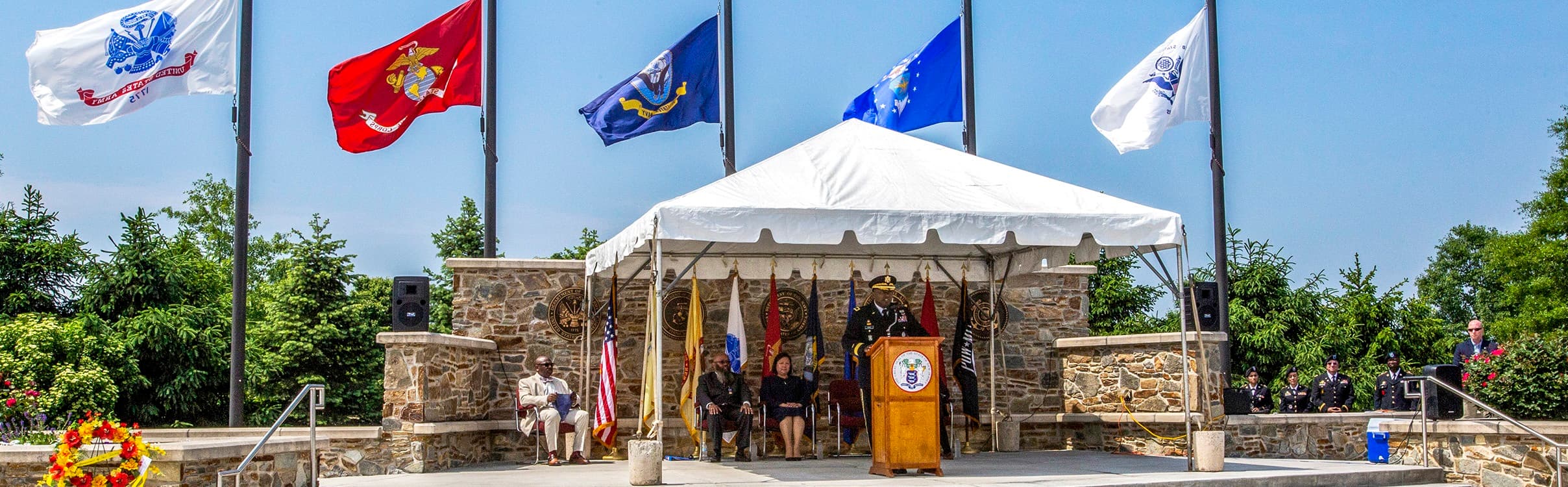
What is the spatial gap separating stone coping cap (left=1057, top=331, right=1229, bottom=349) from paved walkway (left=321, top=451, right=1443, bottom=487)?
118 cm

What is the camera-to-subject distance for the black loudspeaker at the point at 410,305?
1134 centimetres

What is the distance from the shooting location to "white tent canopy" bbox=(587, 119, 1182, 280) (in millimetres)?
9133

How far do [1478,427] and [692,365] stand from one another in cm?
646

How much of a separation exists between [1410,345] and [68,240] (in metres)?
20.2

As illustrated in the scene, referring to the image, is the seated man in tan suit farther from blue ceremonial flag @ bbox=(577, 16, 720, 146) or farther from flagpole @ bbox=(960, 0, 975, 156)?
flagpole @ bbox=(960, 0, 975, 156)

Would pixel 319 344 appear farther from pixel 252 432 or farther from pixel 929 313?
pixel 929 313

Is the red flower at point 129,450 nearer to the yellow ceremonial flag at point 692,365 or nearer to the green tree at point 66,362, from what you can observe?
the yellow ceremonial flag at point 692,365

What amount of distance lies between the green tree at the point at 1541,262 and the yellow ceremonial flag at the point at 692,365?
2408 cm

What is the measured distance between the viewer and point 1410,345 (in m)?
19.8

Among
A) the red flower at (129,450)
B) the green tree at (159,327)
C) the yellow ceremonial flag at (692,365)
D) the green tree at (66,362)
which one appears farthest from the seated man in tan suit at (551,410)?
the green tree at (159,327)

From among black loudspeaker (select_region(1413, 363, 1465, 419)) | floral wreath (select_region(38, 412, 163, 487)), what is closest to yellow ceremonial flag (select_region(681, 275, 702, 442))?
floral wreath (select_region(38, 412, 163, 487))

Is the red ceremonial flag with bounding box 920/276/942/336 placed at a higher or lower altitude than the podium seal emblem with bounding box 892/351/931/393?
higher

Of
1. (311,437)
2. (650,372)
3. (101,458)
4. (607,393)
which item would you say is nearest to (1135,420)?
(650,372)

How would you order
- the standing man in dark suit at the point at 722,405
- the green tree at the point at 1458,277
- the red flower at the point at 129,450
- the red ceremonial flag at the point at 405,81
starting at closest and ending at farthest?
1. the red flower at the point at 129,450
2. the standing man in dark suit at the point at 722,405
3. the red ceremonial flag at the point at 405,81
4. the green tree at the point at 1458,277
